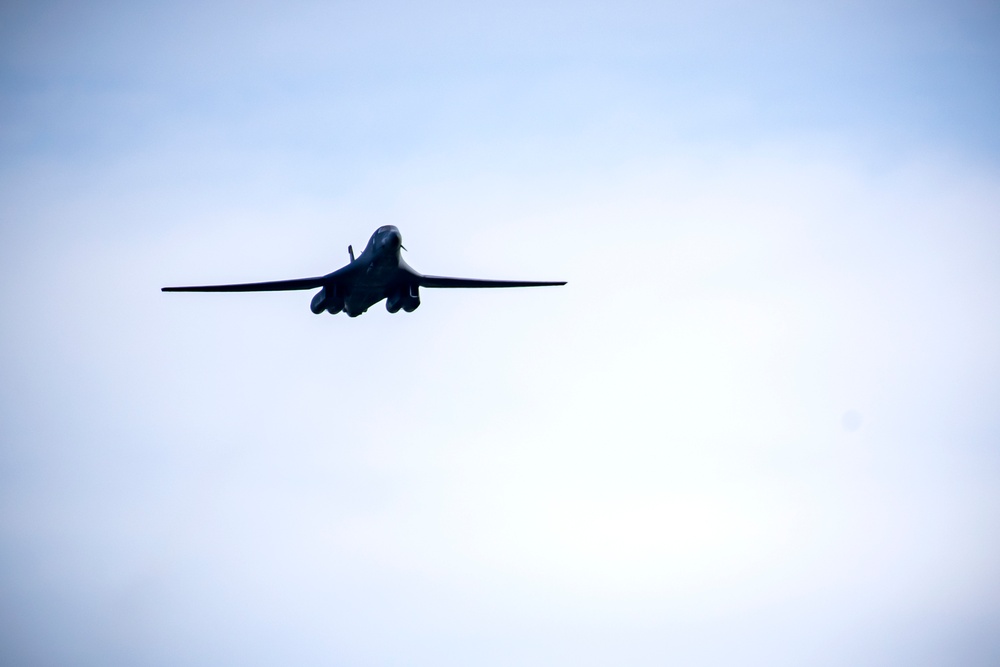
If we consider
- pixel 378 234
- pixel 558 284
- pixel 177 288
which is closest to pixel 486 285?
pixel 558 284

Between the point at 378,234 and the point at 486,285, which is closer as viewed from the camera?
the point at 378,234

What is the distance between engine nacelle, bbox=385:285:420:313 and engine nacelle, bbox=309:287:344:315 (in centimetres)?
304

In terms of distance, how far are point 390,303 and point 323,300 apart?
4.18 m

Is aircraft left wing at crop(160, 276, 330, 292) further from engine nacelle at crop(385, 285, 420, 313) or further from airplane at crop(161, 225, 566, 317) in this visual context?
engine nacelle at crop(385, 285, 420, 313)

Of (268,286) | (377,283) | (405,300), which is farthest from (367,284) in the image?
(268,286)

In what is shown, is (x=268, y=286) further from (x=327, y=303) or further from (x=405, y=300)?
(x=405, y=300)

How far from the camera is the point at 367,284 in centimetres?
10025

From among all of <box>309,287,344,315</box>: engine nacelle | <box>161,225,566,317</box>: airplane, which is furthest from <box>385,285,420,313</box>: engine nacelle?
<box>309,287,344,315</box>: engine nacelle

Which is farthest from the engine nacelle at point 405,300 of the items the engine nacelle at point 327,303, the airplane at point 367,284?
the engine nacelle at point 327,303

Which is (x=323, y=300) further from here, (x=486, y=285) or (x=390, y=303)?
(x=486, y=285)

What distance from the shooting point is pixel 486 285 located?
106500 millimetres

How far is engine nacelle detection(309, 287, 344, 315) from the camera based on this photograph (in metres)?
102

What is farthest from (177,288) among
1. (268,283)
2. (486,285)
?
(486,285)

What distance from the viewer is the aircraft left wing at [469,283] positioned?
339 feet
